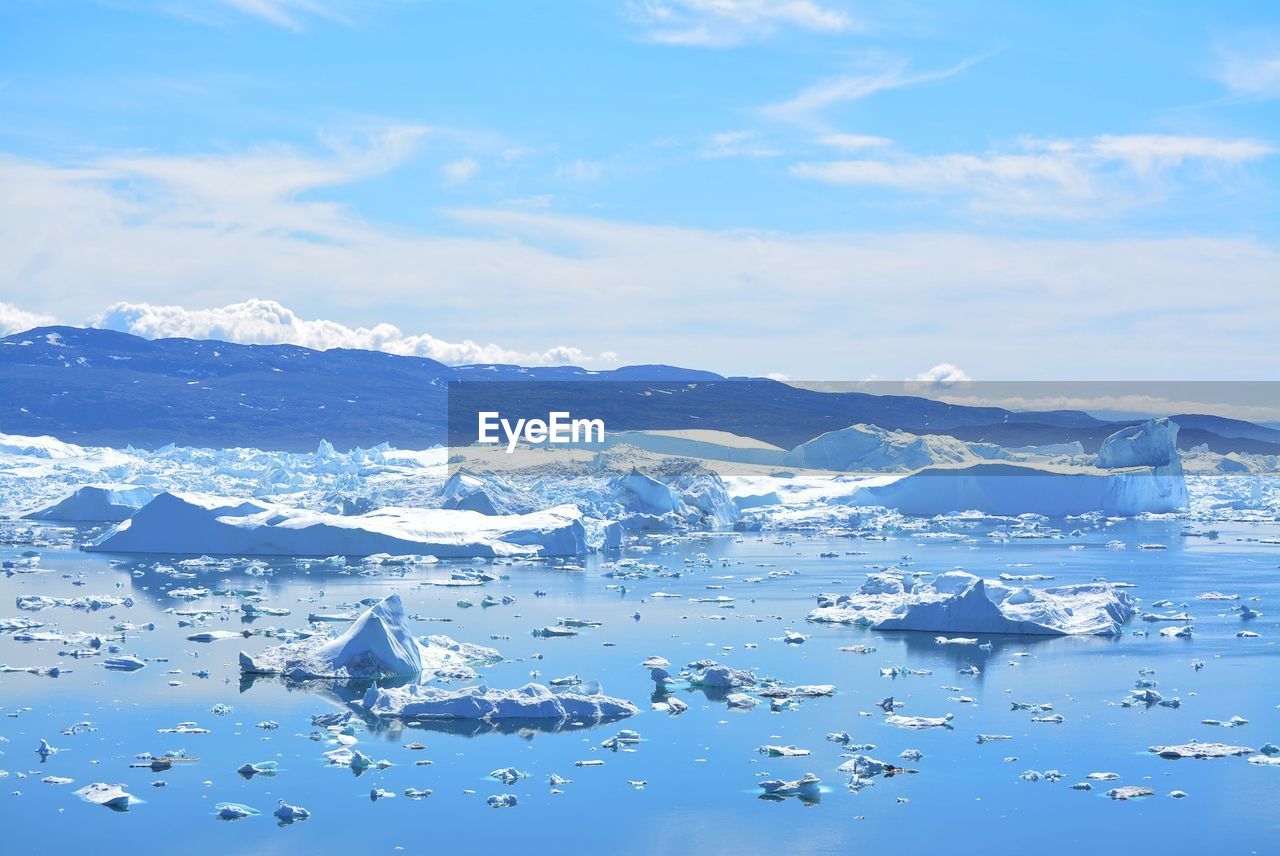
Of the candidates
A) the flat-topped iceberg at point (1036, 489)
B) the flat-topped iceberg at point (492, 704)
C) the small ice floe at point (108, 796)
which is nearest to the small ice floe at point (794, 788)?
the flat-topped iceberg at point (492, 704)

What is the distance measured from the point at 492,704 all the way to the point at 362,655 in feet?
9.08

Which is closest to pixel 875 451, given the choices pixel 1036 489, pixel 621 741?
pixel 1036 489

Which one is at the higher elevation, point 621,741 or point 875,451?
point 875,451

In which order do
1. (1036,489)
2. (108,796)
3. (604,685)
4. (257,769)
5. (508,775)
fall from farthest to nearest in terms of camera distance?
(1036,489) < (604,685) < (257,769) < (508,775) < (108,796)

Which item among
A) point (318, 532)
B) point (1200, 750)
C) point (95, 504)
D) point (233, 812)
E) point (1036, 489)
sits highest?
point (1036, 489)

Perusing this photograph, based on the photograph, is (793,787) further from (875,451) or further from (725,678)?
(875,451)

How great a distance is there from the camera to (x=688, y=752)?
13797 millimetres

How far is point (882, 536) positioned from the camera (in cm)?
3925

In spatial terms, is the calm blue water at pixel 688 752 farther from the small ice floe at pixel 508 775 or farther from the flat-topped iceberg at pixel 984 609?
the flat-topped iceberg at pixel 984 609

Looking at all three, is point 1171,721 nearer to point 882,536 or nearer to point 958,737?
point 958,737

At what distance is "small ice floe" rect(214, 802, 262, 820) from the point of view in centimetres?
1173

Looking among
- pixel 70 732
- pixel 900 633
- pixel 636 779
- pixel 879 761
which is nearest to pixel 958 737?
pixel 879 761

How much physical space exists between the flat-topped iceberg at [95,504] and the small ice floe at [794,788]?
32.5 m

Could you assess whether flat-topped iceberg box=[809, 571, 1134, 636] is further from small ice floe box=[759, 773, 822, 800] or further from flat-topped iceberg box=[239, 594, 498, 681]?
small ice floe box=[759, 773, 822, 800]
